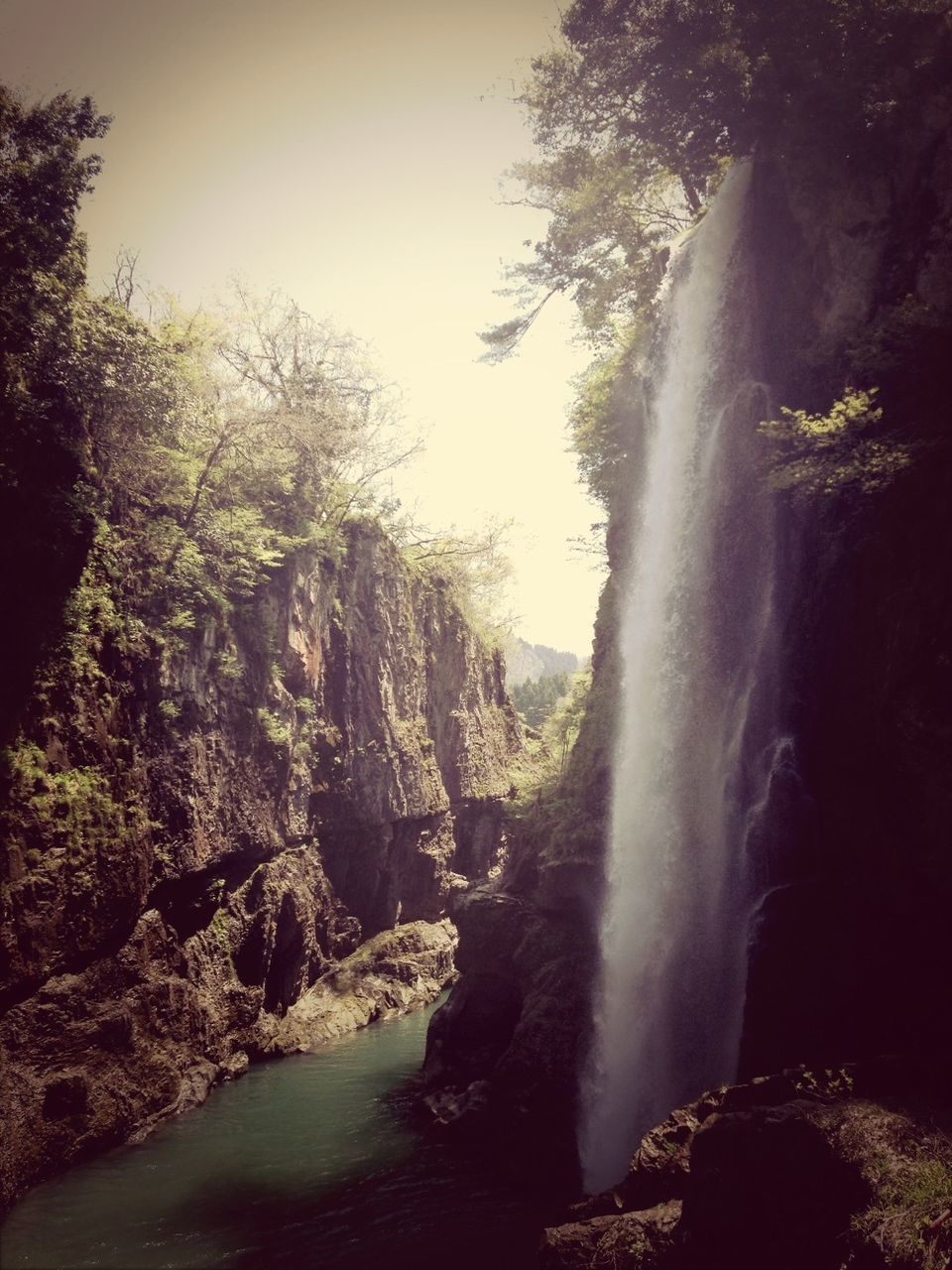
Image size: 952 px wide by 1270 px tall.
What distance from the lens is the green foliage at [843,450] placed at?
10.9m

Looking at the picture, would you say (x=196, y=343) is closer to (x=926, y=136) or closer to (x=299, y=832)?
(x=299, y=832)

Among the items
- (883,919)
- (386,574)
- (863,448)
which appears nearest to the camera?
(883,919)

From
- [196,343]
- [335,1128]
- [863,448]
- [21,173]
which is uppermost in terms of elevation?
[196,343]

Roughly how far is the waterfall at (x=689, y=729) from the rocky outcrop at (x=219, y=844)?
9.95m

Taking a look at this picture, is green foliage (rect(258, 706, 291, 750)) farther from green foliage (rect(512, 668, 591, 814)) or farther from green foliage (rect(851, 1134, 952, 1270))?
green foliage (rect(851, 1134, 952, 1270))

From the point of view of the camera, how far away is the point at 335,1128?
13.6 meters

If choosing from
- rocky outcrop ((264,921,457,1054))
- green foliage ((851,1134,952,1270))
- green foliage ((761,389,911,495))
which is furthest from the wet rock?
rocky outcrop ((264,921,457,1054))

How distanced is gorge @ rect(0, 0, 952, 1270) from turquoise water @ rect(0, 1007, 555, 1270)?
14 centimetres

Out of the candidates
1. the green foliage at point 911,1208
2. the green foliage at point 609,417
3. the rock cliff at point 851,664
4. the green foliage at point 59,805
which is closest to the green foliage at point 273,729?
the green foliage at point 59,805

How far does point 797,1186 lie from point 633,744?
10.0 m

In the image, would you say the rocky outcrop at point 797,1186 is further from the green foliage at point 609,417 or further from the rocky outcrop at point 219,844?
the green foliage at point 609,417

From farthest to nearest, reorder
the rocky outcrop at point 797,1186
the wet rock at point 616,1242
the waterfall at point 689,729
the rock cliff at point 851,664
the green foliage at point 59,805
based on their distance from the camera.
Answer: the waterfall at point 689,729 < the green foliage at point 59,805 < the rock cliff at point 851,664 < the wet rock at point 616,1242 < the rocky outcrop at point 797,1186

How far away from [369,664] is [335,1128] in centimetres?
1664

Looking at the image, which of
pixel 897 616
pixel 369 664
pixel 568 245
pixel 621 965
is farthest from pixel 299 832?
→ pixel 568 245
